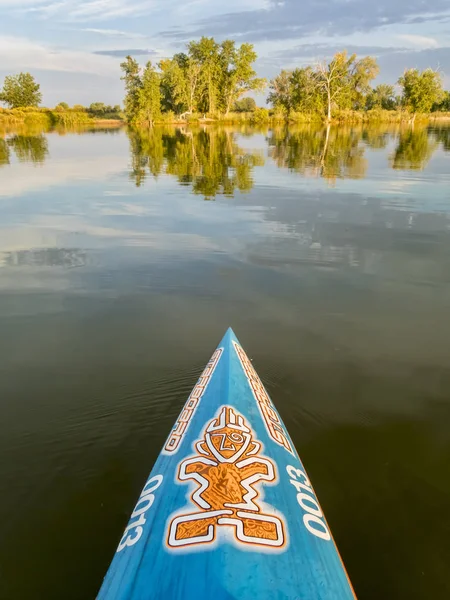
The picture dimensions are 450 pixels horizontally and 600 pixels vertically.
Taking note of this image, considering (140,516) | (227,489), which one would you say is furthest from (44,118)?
(227,489)

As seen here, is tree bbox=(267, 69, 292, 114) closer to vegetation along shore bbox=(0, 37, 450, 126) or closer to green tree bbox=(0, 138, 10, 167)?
vegetation along shore bbox=(0, 37, 450, 126)

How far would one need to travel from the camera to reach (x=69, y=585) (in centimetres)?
360

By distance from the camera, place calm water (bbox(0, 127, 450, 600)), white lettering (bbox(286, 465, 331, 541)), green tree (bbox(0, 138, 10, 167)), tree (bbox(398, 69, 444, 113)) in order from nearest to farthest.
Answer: white lettering (bbox(286, 465, 331, 541)) < calm water (bbox(0, 127, 450, 600)) < green tree (bbox(0, 138, 10, 167)) < tree (bbox(398, 69, 444, 113))

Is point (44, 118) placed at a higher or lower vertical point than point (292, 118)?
higher

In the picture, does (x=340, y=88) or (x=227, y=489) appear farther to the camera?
(x=340, y=88)

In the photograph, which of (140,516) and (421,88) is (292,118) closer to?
(421,88)

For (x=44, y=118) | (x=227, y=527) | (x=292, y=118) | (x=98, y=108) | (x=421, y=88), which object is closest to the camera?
(x=227, y=527)

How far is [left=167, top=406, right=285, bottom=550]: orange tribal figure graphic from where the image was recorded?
3.05 metres

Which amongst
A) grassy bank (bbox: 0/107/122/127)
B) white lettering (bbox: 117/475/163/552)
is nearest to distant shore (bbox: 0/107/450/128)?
grassy bank (bbox: 0/107/122/127)

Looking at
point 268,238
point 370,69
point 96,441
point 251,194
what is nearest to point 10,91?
point 370,69

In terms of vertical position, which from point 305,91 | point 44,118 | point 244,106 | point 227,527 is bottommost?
point 227,527

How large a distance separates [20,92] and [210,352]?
11329 centimetres

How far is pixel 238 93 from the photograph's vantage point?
78.8 meters

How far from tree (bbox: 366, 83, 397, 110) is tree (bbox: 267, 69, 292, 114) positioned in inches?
882
